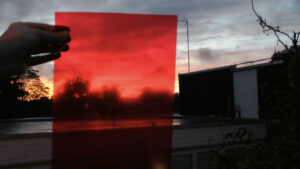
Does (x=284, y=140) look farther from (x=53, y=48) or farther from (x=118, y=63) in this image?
(x=53, y=48)

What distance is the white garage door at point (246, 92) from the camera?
11125mm

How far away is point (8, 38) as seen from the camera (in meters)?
0.54

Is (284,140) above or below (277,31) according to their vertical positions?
below

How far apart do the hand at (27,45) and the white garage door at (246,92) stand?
11.1 metres

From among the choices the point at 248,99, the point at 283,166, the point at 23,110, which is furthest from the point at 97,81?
the point at 23,110

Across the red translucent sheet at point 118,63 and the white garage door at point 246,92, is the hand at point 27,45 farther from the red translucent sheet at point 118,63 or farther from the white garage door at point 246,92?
the white garage door at point 246,92

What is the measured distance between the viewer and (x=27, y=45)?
54 centimetres

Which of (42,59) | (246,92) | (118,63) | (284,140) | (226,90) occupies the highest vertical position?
(226,90)

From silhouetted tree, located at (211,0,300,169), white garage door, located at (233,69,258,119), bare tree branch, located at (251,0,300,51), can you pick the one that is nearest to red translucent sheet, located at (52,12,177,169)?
silhouetted tree, located at (211,0,300,169)

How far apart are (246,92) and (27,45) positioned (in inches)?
463

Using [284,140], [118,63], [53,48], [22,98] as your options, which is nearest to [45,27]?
[53,48]

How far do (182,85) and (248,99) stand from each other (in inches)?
180

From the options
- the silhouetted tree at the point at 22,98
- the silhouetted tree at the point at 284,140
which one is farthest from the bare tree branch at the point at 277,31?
the silhouetted tree at the point at 22,98

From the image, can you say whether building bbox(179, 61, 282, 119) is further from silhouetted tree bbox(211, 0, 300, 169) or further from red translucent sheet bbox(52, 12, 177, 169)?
red translucent sheet bbox(52, 12, 177, 169)
